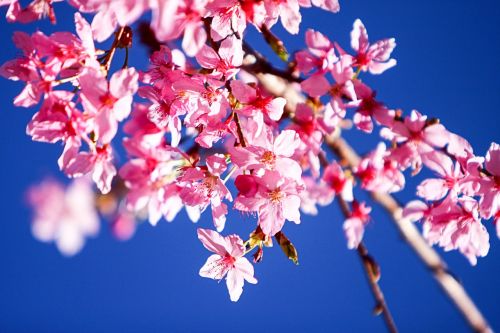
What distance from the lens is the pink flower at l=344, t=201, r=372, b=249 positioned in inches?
39.9

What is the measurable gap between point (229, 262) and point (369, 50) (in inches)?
18.8

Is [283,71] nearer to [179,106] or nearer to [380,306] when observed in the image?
[179,106]

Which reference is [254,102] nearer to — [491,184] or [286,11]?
[286,11]

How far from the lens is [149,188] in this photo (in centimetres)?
89

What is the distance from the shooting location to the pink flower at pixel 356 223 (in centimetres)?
101

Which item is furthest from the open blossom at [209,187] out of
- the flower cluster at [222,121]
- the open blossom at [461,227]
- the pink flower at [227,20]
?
the open blossom at [461,227]

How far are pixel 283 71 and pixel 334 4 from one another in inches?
9.9

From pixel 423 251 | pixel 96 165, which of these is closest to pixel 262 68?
pixel 96 165

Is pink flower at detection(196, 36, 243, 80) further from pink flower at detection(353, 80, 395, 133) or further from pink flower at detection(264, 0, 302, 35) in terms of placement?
pink flower at detection(353, 80, 395, 133)

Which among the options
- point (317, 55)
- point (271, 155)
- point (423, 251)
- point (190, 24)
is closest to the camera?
point (190, 24)

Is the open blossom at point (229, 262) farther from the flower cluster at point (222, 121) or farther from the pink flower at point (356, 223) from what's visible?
the pink flower at point (356, 223)

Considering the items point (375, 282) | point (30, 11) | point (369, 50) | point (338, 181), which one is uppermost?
point (30, 11)

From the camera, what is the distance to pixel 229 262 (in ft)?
2.64

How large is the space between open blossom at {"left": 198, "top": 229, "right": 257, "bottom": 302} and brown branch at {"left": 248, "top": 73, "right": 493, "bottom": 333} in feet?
1.32
